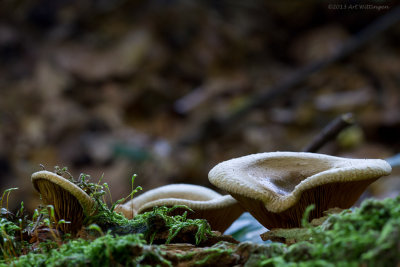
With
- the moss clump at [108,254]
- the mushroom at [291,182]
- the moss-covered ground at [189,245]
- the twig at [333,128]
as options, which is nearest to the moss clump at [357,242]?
the moss-covered ground at [189,245]

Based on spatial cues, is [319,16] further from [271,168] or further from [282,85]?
[271,168]

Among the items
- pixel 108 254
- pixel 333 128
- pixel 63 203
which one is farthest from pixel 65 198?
pixel 333 128

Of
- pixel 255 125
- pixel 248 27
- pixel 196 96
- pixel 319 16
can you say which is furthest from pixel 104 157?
pixel 319 16

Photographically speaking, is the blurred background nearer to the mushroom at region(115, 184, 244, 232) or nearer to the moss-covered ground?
the mushroom at region(115, 184, 244, 232)

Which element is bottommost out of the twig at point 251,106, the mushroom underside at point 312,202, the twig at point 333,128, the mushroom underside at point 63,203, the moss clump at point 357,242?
the moss clump at point 357,242

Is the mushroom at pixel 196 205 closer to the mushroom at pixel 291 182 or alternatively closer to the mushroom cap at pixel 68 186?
the mushroom at pixel 291 182

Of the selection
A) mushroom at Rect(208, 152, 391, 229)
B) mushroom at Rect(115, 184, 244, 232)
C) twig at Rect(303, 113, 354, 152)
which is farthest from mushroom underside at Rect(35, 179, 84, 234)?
twig at Rect(303, 113, 354, 152)
